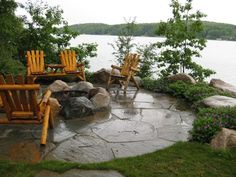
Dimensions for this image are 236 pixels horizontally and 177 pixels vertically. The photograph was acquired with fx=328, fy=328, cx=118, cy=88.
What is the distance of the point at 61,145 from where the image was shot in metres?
4.04

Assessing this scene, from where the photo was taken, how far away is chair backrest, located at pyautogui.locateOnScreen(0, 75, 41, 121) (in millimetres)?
3910

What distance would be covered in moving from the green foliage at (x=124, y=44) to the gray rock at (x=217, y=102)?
19.8 feet

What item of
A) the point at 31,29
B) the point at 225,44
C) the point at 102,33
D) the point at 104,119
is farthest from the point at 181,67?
the point at 225,44

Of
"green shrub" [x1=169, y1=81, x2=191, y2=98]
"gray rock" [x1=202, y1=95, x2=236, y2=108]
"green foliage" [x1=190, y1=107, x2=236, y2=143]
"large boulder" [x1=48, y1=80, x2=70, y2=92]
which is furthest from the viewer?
"green shrub" [x1=169, y1=81, x2=191, y2=98]

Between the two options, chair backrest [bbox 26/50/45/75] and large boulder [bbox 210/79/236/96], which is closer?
large boulder [bbox 210/79/236/96]

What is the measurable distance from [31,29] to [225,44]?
166 ft

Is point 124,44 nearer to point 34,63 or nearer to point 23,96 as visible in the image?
point 34,63

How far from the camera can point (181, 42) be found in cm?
974

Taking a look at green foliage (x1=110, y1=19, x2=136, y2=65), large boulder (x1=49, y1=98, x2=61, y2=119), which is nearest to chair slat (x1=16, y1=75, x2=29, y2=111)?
large boulder (x1=49, y1=98, x2=61, y2=119)

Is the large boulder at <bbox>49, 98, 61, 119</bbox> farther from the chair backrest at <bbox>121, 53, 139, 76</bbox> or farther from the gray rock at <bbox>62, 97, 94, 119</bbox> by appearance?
the chair backrest at <bbox>121, 53, 139, 76</bbox>

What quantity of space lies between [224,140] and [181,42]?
20.6 feet

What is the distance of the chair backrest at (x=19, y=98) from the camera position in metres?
3.91

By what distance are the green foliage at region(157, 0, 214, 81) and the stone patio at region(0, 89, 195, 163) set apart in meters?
3.90

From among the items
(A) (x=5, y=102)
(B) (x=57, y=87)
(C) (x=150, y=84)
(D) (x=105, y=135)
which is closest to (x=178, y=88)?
(C) (x=150, y=84)
